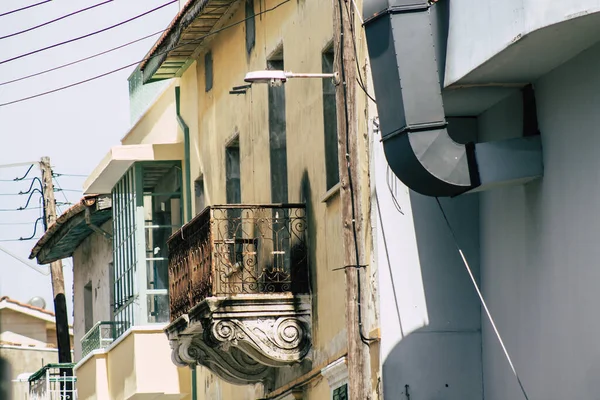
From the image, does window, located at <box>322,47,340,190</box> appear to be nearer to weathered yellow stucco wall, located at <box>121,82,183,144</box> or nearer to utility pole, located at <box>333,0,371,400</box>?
utility pole, located at <box>333,0,371,400</box>

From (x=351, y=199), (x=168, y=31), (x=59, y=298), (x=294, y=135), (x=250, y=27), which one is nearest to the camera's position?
(x=351, y=199)

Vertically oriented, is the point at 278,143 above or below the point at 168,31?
below

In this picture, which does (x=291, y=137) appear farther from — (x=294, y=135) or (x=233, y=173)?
(x=233, y=173)

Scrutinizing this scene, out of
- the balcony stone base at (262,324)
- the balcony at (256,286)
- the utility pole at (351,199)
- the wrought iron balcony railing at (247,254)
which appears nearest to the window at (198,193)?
the wrought iron balcony railing at (247,254)

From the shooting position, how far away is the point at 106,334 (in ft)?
92.8

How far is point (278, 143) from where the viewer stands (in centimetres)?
1925

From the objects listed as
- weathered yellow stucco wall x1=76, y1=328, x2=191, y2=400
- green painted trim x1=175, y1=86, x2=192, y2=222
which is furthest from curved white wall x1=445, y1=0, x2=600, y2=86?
weathered yellow stucco wall x1=76, y1=328, x2=191, y2=400

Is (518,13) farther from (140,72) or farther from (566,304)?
(140,72)

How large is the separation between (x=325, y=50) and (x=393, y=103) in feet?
12.8

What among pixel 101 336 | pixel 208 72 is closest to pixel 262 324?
pixel 208 72

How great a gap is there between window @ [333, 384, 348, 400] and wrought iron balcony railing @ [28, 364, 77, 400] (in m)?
16.4

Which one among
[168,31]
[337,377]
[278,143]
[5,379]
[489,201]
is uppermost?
[168,31]

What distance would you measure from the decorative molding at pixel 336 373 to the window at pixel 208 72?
298 inches

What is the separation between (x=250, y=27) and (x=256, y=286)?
401 centimetres
